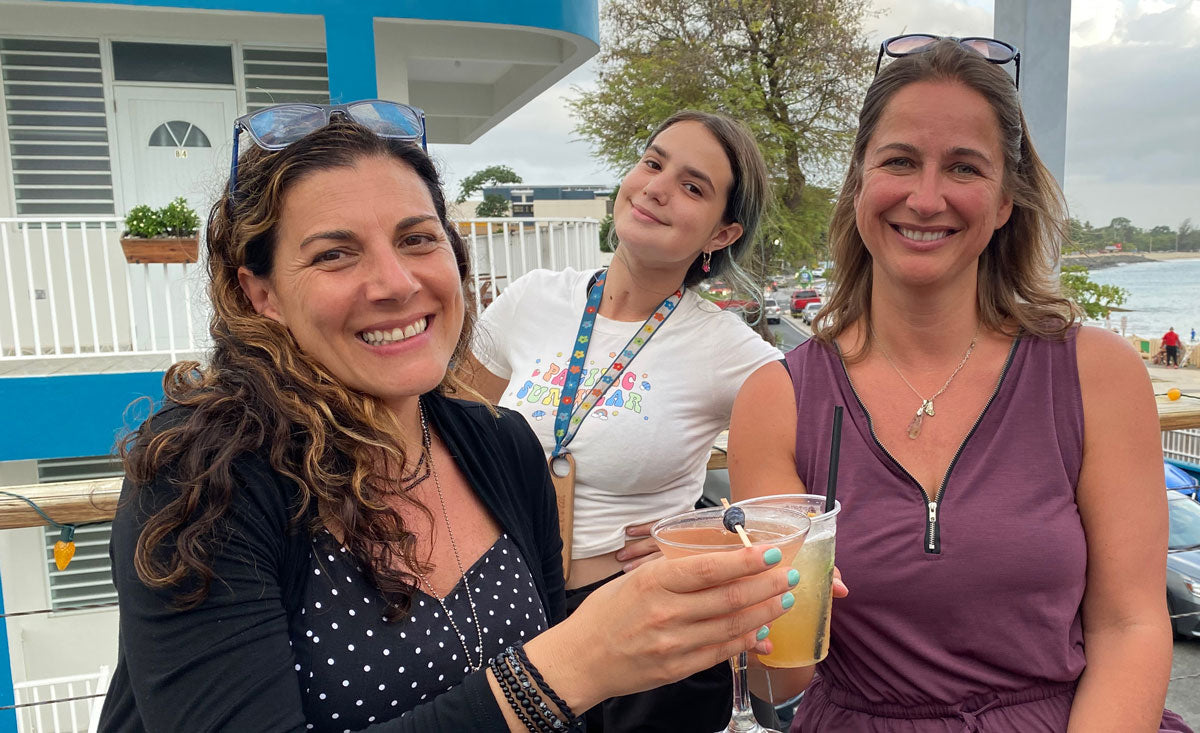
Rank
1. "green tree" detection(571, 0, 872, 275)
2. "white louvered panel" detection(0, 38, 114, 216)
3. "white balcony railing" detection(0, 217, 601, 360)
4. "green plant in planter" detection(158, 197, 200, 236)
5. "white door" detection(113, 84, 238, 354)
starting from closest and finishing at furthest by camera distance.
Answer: "green plant in planter" detection(158, 197, 200, 236)
"white balcony railing" detection(0, 217, 601, 360)
"white louvered panel" detection(0, 38, 114, 216)
"white door" detection(113, 84, 238, 354)
"green tree" detection(571, 0, 872, 275)

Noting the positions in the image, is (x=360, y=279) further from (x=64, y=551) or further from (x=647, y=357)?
(x=64, y=551)

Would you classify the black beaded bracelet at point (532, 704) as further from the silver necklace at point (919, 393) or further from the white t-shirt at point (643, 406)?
the white t-shirt at point (643, 406)

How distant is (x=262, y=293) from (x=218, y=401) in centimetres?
23

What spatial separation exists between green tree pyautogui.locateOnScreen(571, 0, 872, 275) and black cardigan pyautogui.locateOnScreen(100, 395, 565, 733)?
19679mm

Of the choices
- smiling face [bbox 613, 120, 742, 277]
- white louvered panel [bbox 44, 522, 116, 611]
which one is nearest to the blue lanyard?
smiling face [bbox 613, 120, 742, 277]

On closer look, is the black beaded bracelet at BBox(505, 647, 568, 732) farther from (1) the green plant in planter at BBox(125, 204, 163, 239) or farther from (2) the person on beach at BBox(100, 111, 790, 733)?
(1) the green plant in planter at BBox(125, 204, 163, 239)

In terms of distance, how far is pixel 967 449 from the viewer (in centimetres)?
169

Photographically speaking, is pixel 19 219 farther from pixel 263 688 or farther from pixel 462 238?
pixel 263 688

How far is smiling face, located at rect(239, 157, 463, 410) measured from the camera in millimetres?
1286

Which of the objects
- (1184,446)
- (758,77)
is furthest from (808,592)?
(758,77)

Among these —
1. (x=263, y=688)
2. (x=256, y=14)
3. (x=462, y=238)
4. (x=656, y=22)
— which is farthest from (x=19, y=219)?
(x=656, y=22)

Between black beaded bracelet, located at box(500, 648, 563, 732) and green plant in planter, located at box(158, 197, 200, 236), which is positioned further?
green plant in planter, located at box(158, 197, 200, 236)

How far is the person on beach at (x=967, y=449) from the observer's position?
1573 millimetres

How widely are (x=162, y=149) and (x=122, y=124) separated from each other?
1.33 feet
